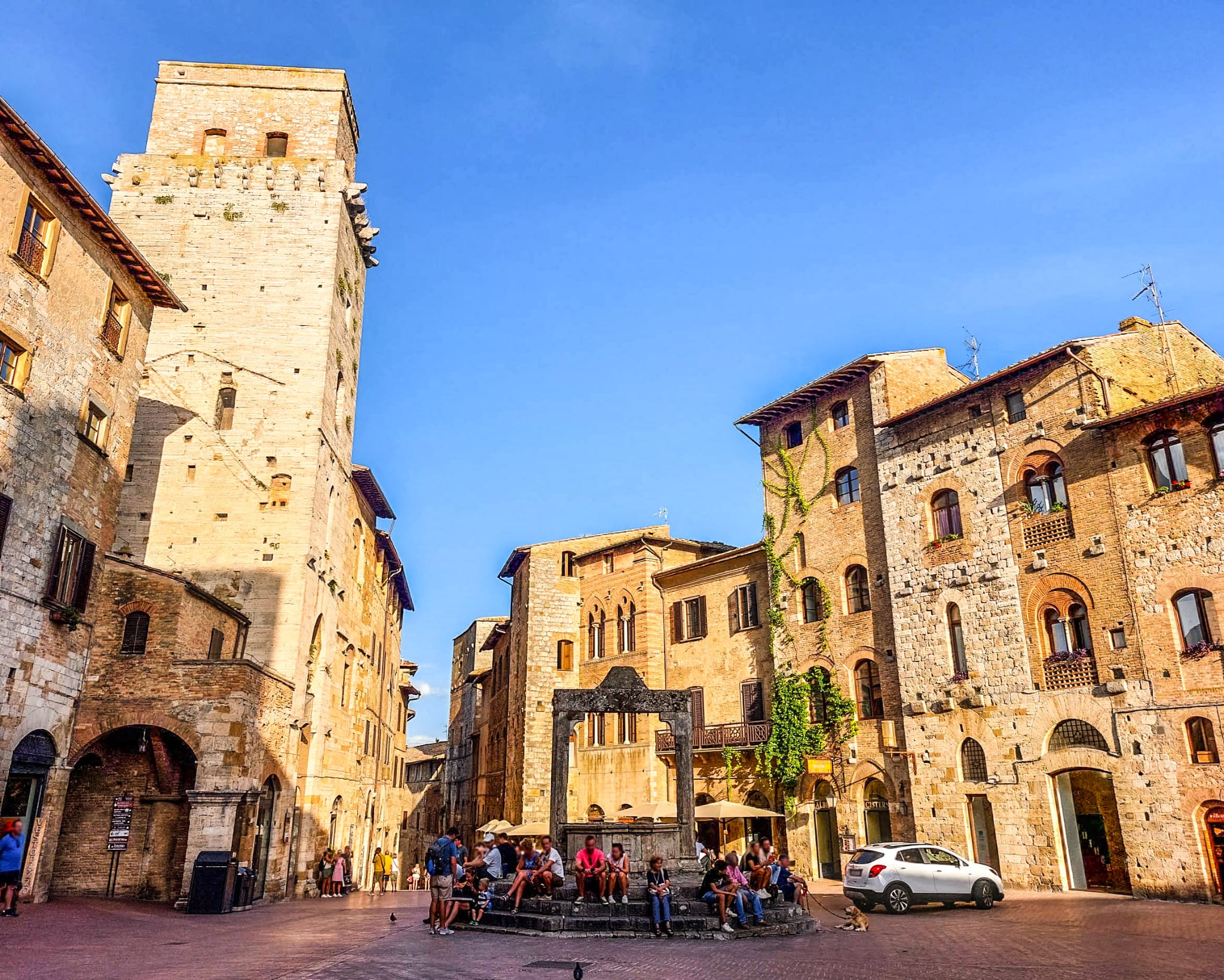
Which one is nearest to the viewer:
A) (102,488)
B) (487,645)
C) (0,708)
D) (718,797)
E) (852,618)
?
(0,708)

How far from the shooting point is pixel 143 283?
23.1 m

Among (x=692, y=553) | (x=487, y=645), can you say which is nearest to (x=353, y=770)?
(x=692, y=553)

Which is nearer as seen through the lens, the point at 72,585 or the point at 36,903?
the point at 36,903

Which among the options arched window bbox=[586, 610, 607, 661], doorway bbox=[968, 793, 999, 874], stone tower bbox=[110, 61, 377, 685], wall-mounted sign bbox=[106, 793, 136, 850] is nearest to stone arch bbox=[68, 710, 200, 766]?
Answer: wall-mounted sign bbox=[106, 793, 136, 850]

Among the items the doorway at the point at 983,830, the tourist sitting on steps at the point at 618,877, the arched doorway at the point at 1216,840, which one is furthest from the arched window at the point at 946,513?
the tourist sitting on steps at the point at 618,877

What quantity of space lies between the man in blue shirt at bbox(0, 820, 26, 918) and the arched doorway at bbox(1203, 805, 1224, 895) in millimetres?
23953

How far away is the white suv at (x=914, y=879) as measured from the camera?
1981 cm

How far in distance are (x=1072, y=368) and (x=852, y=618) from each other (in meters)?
10.2

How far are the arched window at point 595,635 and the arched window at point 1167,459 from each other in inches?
899

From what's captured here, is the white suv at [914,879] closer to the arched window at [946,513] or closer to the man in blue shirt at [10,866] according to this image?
the arched window at [946,513]

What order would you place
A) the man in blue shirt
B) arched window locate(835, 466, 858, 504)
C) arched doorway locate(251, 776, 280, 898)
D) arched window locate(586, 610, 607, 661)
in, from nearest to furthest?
1. the man in blue shirt
2. arched doorway locate(251, 776, 280, 898)
3. arched window locate(835, 466, 858, 504)
4. arched window locate(586, 610, 607, 661)

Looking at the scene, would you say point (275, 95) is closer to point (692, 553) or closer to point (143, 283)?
point (143, 283)

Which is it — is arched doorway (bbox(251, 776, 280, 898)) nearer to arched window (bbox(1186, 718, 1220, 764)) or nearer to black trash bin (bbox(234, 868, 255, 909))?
black trash bin (bbox(234, 868, 255, 909))

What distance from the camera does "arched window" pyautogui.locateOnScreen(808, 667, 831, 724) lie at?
3048cm
